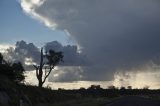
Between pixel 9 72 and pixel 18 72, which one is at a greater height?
pixel 18 72

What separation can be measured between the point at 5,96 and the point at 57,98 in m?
28.4

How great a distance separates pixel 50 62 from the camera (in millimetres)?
81312

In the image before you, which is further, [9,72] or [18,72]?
[18,72]

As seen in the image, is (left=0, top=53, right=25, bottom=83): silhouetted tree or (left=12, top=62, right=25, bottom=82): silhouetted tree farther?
(left=12, top=62, right=25, bottom=82): silhouetted tree

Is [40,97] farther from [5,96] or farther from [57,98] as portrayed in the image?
[5,96]

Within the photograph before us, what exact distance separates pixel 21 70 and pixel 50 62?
2659 cm

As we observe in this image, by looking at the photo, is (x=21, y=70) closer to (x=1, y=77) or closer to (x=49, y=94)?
(x=49, y=94)

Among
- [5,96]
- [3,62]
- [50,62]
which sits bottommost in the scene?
[5,96]

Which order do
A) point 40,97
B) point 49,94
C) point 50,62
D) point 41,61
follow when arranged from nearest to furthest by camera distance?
point 40,97 < point 49,94 < point 41,61 < point 50,62

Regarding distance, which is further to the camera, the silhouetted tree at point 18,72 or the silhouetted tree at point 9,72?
the silhouetted tree at point 18,72

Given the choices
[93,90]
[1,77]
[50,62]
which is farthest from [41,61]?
[93,90]

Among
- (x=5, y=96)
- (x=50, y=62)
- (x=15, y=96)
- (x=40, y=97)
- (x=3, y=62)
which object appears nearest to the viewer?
(x=5, y=96)

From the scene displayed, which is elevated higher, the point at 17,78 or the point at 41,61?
the point at 41,61

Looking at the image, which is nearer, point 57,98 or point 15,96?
point 15,96
